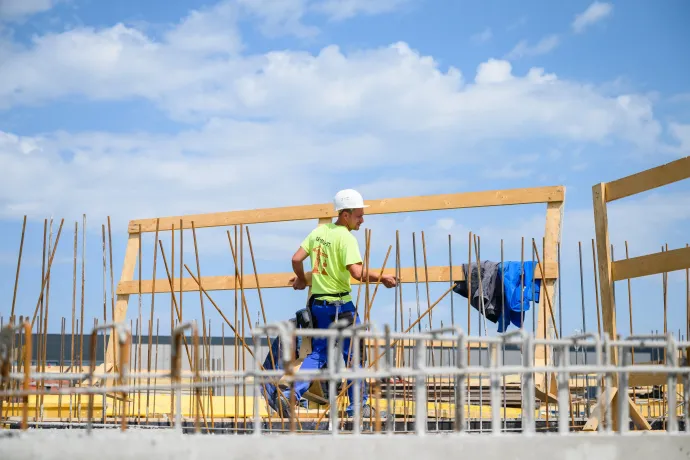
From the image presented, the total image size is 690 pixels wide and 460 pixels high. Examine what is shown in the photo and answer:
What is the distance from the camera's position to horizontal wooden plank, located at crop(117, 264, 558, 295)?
948 centimetres

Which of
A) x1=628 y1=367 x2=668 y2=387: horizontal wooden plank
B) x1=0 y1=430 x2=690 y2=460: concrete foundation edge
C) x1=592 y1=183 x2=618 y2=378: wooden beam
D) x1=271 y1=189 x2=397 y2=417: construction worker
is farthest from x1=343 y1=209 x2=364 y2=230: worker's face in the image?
x1=0 y1=430 x2=690 y2=460: concrete foundation edge

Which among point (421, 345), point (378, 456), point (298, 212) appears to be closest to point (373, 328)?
point (421, 345)

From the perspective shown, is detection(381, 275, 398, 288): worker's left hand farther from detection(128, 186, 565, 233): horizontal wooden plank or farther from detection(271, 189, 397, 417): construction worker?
detection(128, 186, 565, 233): horizontal wooden plank

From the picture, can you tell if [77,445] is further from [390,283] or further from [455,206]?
[455,206]

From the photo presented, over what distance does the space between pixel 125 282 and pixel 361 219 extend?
13.5 ft

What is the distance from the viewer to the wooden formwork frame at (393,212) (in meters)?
9.33

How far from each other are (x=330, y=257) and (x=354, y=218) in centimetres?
45

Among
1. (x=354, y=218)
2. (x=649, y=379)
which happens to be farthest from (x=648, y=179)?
(x=354, y=218)

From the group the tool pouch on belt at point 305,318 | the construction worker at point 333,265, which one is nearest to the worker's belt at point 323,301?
the construction worker at point 333,265

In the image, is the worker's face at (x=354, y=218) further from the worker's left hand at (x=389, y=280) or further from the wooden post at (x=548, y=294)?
the wooden post at (x=548, y=294)

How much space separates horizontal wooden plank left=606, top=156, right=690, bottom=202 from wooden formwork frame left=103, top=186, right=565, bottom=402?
994 millimetres

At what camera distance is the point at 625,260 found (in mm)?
8414

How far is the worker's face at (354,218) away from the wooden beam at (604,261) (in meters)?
2.24

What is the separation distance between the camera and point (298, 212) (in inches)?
419
